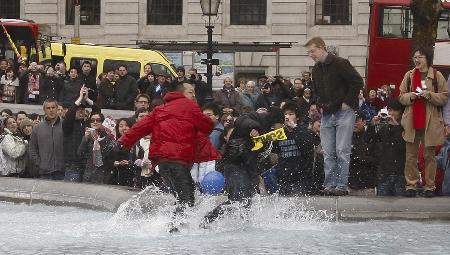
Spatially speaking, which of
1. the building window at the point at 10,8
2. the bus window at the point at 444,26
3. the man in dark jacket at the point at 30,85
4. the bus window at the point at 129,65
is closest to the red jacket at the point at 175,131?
the man in dark jacket at the point at 30,85

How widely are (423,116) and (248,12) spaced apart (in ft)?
109

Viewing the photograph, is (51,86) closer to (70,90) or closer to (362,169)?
(70,90)

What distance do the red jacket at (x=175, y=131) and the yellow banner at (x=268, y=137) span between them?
1.84ft

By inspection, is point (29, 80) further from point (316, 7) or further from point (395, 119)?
point (316, 7)

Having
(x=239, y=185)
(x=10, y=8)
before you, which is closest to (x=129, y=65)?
(x=10, y=8)

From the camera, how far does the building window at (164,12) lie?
49312 mm

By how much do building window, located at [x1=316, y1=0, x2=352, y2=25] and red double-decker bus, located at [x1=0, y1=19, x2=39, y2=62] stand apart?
49.6 feet

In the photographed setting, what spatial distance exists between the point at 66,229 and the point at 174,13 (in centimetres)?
3548

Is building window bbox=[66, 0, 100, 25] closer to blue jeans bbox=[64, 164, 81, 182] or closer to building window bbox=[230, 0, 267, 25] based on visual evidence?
building window bbox=[230, 0, 267, 25]

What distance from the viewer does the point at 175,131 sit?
14.5m

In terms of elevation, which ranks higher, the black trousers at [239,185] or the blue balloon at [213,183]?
the black trousers at [239,185]

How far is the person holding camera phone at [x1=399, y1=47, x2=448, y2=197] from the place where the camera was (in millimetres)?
15711

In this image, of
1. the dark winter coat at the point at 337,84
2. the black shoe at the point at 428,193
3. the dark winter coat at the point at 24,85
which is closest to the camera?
the black shoe at the point at 428,193

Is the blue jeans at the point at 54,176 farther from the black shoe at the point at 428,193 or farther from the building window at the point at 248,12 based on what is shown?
the building window at the point at 248,12
